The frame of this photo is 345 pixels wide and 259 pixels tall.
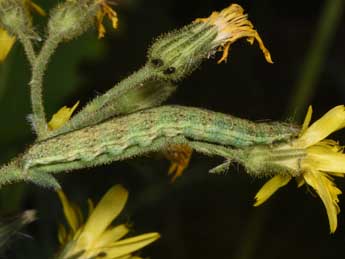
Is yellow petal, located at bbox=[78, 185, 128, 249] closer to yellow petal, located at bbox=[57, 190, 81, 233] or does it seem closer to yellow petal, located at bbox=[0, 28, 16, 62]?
yellow petal, located at bbox=[57, 190, 81, 233]

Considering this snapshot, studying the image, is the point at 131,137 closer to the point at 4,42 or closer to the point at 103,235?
A: the point at 103,235

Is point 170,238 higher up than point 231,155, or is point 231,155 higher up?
point 170,238

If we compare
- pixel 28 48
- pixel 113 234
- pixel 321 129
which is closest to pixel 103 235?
pixel 113 234

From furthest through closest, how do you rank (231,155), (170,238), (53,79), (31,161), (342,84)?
(342,84)
(170,238)
(53,79)
(231,155)
(31,161)

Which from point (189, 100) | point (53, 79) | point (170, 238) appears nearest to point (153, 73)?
point (53, 79)

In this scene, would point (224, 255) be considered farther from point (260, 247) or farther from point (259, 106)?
point (259, 106)

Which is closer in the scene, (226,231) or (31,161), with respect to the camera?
(31,161)

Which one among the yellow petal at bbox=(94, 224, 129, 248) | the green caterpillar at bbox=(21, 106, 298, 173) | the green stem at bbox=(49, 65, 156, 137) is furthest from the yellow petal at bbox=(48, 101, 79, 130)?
the yellow petal at bbox=(94, 224, 129, 248)
